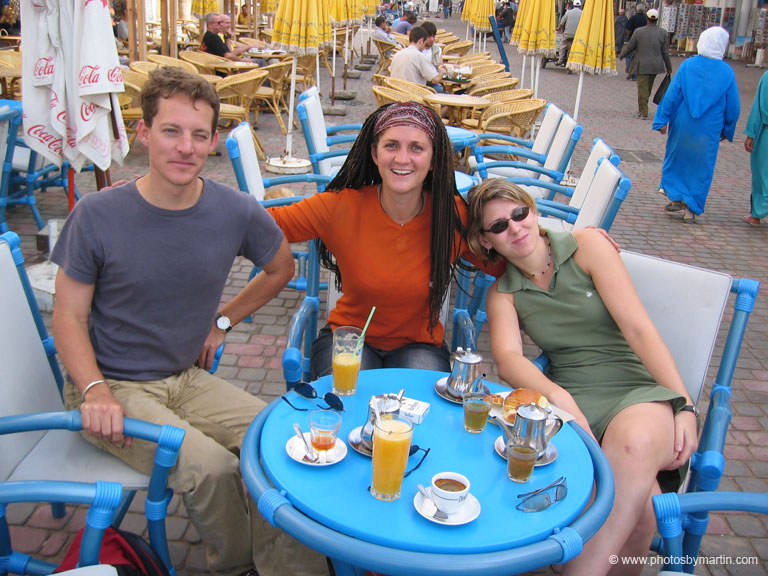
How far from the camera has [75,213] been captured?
2.12m

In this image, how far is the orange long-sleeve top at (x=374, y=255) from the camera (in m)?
2.53

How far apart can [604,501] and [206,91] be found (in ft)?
5.69

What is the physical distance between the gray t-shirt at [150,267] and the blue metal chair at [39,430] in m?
0.19

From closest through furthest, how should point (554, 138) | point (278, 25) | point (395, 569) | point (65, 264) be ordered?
point (395, 569), point (65, 264), point (554, 138), point (278, 25)

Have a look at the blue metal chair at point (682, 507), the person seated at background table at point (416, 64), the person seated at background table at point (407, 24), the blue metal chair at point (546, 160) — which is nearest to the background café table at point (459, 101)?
the person seated at background table at point (416, 64)

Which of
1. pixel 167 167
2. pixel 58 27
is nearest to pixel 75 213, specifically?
pixel 167 167

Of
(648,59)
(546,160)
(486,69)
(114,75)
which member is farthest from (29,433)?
(648,59)

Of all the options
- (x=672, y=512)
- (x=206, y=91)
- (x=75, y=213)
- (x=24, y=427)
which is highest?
(x=206, y=91)

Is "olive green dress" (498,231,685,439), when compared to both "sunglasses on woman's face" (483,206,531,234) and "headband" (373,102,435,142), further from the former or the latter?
"headband" (373,102,435,142)

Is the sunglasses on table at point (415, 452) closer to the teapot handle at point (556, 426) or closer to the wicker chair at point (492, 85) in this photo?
the teapot handle at point (556, 426)

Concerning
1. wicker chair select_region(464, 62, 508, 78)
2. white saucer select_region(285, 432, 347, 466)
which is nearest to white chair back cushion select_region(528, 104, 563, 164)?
white saucer select_region(285, 432, 347, 466)

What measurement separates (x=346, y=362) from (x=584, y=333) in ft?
3.28

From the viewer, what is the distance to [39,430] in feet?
6.98

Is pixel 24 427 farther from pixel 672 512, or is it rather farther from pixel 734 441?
pixel 734 441
